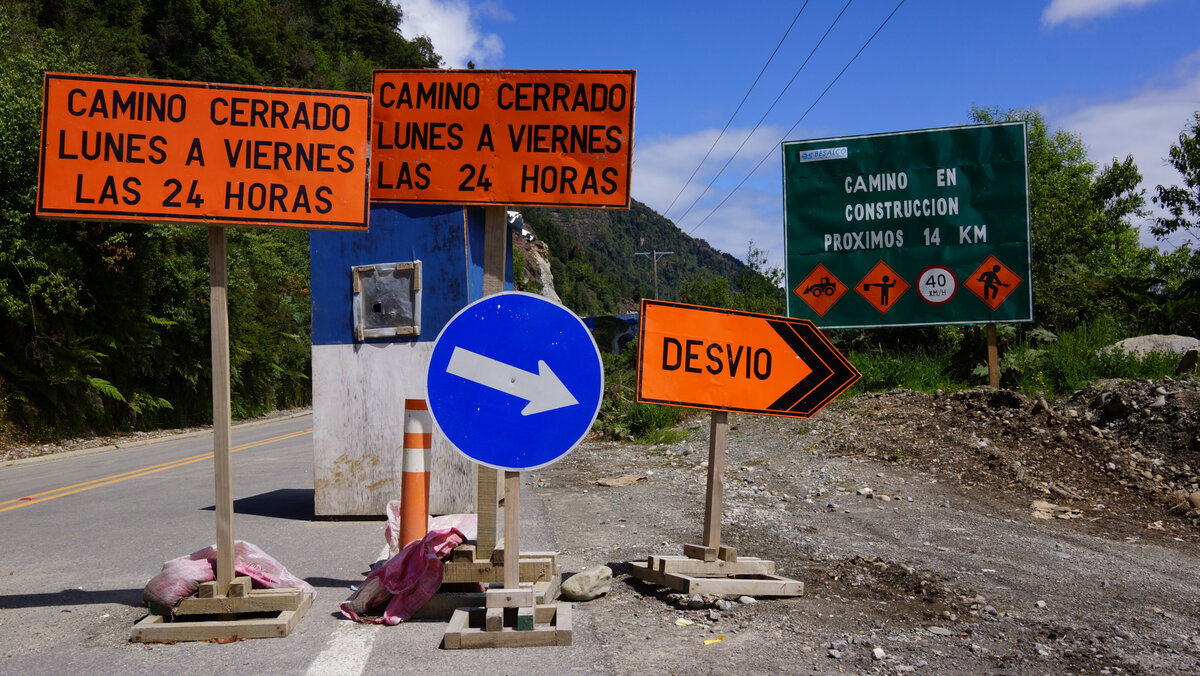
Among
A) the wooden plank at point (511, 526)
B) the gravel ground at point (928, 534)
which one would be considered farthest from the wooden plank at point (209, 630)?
the gravel ground at point (928, 534)

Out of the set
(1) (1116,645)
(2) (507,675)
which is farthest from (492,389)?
(1) (1116,645)

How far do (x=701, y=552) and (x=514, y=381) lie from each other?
63.3 inches

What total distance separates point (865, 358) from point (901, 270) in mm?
3372

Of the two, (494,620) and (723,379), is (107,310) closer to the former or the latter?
(723,379)

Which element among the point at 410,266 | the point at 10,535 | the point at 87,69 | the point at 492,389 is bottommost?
the point at 10,535

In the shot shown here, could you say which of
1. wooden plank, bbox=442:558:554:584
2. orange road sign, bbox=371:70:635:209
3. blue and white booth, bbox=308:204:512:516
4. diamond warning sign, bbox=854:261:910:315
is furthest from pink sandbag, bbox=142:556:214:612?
diamond warning sign, bbox=854:261:910:315

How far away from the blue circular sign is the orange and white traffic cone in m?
1.58

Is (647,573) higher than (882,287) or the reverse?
the reverse

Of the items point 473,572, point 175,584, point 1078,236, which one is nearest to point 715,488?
point 473,572

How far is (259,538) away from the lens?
22.2 ft

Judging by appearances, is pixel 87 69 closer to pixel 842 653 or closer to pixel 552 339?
pixel 552 339

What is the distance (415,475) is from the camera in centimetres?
577

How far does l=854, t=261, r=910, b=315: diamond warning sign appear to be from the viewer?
1247cm

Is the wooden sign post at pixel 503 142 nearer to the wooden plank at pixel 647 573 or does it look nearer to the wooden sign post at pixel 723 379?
the wooden plank at pixel 647 573
